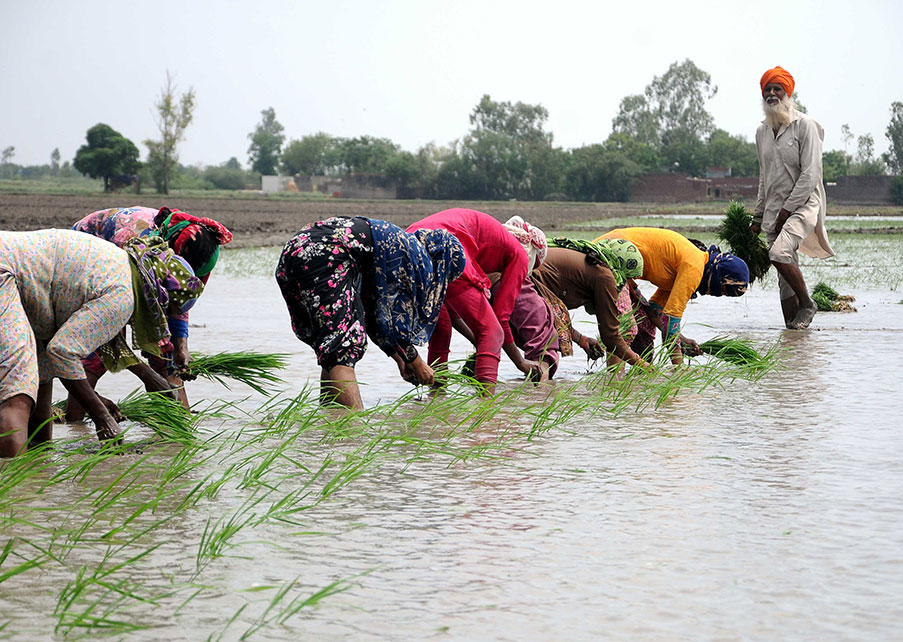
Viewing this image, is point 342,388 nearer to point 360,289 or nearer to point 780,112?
point 360,289

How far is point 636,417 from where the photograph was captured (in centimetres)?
546

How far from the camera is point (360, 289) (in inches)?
213

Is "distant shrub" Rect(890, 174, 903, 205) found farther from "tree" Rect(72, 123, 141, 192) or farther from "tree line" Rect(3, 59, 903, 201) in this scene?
"tree" Rect(72, 123, 141, 192)

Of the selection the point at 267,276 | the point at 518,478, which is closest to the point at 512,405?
the point at 518,478

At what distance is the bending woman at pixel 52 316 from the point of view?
392 centimetres

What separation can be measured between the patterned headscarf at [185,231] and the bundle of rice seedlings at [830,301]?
23.9 ft

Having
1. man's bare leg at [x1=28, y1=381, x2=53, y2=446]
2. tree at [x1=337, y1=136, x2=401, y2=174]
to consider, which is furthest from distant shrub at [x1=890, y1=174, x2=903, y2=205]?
man's bare leg at [x1=28, y1=381, x2=53, y2=446]

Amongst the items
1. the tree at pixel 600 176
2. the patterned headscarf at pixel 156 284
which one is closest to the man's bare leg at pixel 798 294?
the patterned headscarf at pixel 156 284

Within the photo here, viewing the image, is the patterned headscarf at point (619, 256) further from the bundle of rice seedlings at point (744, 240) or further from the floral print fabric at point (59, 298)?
the floral print fabric at point (59, 298)

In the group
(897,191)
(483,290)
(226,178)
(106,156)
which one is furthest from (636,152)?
(483,290)

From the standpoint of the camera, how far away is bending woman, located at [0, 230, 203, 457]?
12.8 feet

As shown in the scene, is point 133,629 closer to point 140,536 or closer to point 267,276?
point 140,536

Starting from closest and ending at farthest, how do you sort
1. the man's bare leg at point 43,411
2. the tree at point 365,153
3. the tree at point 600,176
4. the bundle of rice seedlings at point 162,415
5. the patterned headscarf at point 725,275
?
the man's bare leg at point 43,411 < the bundle of rice seedlings at point 162,415 < the patterned headscarf at point 725,275 < the tree at point 600,176 < the tree at point 365,153

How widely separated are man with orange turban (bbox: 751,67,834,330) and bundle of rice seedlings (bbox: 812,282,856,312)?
4.62 ft
